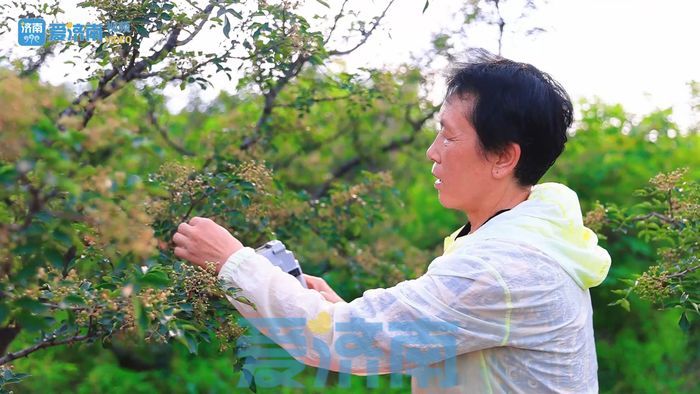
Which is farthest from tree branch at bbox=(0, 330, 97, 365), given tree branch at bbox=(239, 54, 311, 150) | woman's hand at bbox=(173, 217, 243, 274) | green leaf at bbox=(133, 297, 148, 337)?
tree branch at bbox=(239, 54, 311, 150)

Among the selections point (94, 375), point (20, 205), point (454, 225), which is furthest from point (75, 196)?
point (454, 225)

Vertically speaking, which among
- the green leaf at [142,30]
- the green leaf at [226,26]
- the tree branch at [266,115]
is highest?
the tree branch at [266,115]

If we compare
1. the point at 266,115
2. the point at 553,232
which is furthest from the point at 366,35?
the point at 553,232

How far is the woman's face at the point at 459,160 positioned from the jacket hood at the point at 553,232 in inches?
3.9

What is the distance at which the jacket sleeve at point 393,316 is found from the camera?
1872 mm

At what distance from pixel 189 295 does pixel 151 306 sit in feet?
1.06

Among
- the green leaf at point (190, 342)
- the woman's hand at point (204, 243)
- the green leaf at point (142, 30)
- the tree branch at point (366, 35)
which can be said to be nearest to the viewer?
the green leaf at point (190, 342)

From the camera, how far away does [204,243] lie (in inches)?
78.5

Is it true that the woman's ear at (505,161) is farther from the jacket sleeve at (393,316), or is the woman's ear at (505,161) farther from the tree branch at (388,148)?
the tree branch at (388,148)

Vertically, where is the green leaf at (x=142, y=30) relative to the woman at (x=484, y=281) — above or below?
above

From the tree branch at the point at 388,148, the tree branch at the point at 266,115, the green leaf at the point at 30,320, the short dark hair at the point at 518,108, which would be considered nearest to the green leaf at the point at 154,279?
the green leaf at the point at 30,320

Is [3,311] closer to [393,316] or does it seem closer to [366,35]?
[393,316]

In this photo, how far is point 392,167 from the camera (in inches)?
199

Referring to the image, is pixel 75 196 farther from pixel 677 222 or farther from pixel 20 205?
pixel 677 222
